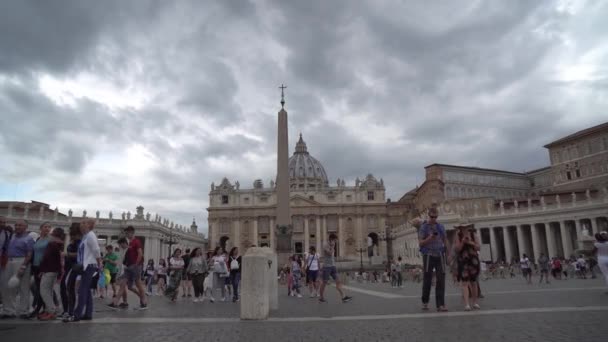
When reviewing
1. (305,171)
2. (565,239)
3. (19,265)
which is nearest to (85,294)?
→ (19,265)

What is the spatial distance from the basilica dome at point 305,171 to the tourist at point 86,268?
103 m

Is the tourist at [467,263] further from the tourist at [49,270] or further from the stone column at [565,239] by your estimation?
the stone column at [565,239]

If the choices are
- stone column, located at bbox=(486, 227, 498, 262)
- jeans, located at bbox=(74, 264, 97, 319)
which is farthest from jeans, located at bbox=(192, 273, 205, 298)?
stone column, located at bbox=(486, 227, 498, 262)

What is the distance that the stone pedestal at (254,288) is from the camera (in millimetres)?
7832

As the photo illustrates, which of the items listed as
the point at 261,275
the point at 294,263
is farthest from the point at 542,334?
the point at 294,263

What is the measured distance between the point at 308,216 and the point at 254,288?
81243 mm

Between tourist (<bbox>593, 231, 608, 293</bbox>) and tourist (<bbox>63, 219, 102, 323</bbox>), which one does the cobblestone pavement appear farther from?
tourist (<bbox>593, 231, 608, 293</bbox>)

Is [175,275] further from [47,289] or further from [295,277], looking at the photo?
[47,289]

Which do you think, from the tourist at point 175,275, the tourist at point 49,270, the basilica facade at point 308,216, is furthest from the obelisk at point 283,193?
the basilica facade at point 308,216

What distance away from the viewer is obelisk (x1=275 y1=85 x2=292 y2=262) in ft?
80.8

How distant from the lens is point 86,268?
788 cm

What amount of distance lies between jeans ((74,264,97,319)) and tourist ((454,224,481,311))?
694 cm

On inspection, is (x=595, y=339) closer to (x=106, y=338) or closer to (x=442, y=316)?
(x=442, y=316)

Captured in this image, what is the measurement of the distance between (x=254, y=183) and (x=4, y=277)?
89.4 meters
